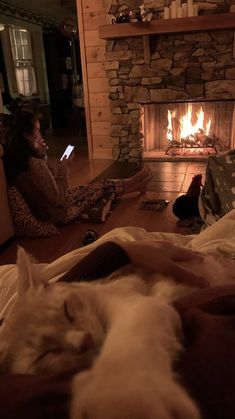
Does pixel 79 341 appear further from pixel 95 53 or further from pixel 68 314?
pixel 95 53

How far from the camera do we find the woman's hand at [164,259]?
2.36 feet

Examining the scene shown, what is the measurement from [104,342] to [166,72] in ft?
12.4

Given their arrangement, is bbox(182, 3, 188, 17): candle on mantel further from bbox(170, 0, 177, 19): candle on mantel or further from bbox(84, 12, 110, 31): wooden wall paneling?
bbox(84, 12, 110, 31): wooden wall paneling

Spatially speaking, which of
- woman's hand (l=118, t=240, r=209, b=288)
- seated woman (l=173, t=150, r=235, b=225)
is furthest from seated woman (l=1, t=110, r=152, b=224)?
woman's hand (l=118, t=240, r=209, b=288)

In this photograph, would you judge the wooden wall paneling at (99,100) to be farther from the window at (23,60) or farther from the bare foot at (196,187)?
the window at (23,60)

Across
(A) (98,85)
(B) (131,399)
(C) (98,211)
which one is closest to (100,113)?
(A) (98,85)

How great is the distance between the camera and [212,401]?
1.38ft

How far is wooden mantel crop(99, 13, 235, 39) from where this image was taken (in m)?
3.35

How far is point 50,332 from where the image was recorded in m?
0.52

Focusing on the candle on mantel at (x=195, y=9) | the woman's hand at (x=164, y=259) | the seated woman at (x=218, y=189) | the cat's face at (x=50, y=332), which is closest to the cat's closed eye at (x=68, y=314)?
the cat's face at (x=50, y=332)

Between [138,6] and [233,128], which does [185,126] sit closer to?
[233,128]

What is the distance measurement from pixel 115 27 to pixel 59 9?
346 cm

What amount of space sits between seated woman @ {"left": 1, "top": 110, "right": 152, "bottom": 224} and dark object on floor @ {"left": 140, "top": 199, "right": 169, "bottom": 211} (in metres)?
0.48

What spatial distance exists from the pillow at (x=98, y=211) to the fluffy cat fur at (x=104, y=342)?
1.82 m
